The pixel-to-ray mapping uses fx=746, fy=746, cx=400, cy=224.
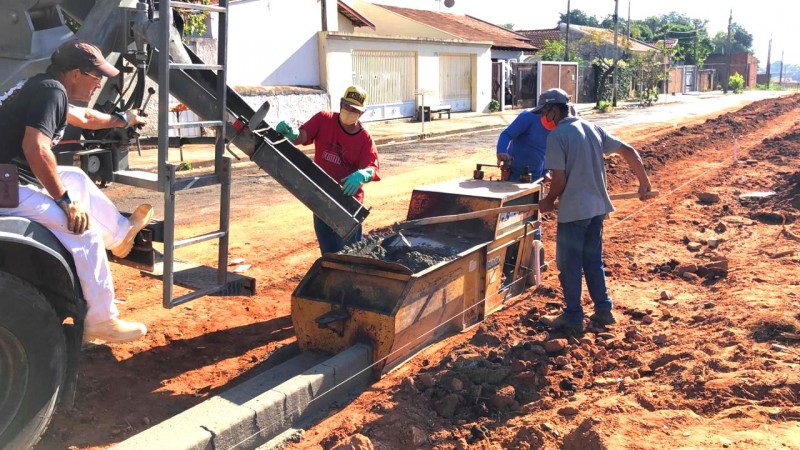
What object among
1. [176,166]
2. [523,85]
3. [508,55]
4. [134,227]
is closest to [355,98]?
[176,166]

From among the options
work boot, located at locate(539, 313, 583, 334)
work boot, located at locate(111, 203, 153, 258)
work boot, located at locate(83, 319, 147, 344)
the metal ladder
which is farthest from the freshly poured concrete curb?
work boot, located at locate(539, 313, 583, 334)

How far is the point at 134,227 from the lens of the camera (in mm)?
4520

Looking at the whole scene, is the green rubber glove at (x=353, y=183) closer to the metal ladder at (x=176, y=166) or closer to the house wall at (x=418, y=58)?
the metal ladder at (x=176, y=166)

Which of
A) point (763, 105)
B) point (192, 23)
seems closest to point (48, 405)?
point (192, 23)

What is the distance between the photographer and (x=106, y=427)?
14.9 ft

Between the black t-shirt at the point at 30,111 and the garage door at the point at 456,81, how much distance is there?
27.9m

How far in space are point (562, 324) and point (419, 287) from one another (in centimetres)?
162

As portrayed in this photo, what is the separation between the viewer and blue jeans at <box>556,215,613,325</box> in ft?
20.6

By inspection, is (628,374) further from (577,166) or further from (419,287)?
(577,166)

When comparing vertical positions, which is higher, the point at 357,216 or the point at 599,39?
the point at 599,39

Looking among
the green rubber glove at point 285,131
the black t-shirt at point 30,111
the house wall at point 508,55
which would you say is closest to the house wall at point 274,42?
the green rubber glove at point 285,131

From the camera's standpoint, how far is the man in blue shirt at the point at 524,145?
24.8 ft

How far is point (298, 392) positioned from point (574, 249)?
282cm

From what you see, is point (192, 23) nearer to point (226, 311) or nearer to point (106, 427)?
→ point (226, 311)
